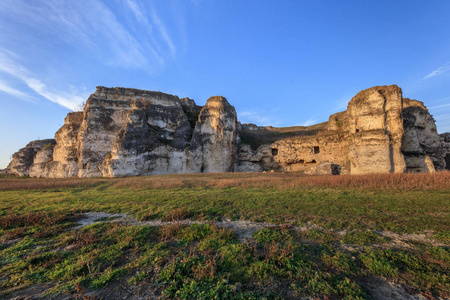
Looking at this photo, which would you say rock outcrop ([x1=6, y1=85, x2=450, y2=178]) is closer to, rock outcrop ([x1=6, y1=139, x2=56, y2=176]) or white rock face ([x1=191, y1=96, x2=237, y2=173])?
white rock face ([x1=191, y1=96, x2=237, y2=173])

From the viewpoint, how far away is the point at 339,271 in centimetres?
318

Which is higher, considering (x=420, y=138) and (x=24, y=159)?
(x=24, y=159)

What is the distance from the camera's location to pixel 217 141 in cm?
3042

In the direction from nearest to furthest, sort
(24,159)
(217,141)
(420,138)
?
(420,138)
(217,141)
(24,159)

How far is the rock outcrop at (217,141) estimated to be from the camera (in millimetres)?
Answer: 22250

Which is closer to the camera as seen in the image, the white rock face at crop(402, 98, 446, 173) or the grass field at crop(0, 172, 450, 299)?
the grass field at crop(0, 172, 450, 299)

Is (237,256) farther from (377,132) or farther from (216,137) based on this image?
(216,137)

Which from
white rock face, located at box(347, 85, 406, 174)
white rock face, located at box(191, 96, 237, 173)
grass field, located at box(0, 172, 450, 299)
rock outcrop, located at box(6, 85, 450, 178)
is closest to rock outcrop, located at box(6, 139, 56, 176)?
rock outcrop, located at box(6, 85, 450, 178)

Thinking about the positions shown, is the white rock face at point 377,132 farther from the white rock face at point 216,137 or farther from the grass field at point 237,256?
the grass field at point 237,256

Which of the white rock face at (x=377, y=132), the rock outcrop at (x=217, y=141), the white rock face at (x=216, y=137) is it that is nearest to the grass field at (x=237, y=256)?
the white rock face at (x=377, y=132)

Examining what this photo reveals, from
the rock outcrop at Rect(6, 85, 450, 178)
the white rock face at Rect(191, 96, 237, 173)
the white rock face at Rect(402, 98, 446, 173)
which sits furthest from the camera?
the white rock face at Rect(191, 96, 237, 173)

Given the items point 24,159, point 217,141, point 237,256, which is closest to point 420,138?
point 217,141

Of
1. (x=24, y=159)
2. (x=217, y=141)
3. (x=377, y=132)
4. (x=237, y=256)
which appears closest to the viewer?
(x=237, y=256)

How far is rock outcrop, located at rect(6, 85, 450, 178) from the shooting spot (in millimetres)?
22250
